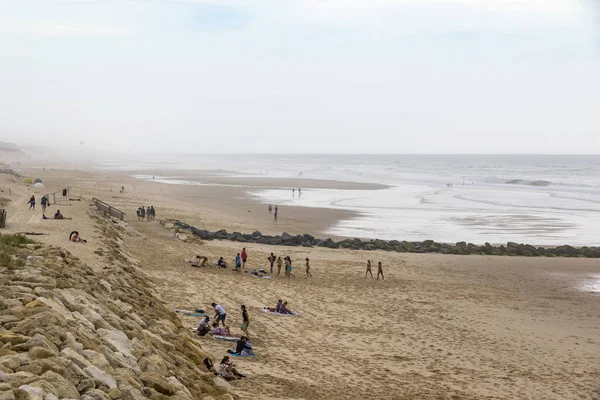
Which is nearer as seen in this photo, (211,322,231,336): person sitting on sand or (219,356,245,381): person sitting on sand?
(219,356,245,381): person sitting on sand

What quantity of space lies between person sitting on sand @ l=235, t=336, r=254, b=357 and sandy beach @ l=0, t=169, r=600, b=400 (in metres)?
0.19

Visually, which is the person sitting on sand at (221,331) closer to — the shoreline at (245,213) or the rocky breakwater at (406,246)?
the rocky breakwater at (406,246)

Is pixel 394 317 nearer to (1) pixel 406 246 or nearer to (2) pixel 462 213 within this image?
(1) pixel 406 246

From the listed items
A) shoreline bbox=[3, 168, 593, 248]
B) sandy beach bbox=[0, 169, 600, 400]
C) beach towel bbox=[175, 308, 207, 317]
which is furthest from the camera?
shoreline bbox=[3, 168, 593, 248]

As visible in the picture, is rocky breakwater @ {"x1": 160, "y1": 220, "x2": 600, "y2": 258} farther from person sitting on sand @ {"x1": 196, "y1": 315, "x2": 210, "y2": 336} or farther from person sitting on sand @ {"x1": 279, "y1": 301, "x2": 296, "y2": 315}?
person sitting on sand @ {"x1": 196, "y1": 315, "x2": 210, "y2": 336}

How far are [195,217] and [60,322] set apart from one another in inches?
1222

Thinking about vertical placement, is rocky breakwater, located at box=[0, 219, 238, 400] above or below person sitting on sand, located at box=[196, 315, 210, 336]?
above

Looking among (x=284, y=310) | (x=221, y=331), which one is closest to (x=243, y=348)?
(x=221, y=331)

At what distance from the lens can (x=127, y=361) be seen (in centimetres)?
812

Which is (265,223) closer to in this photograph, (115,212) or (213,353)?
(115,212)

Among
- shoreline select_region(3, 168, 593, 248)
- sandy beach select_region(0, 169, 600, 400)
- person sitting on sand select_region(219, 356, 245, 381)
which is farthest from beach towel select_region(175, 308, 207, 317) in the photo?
shoreline select_region(3, 168, 593, 248)

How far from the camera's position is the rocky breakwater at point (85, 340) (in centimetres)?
632

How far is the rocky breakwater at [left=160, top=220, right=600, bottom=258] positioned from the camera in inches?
1136

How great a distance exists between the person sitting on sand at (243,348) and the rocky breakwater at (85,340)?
2.81 feet
